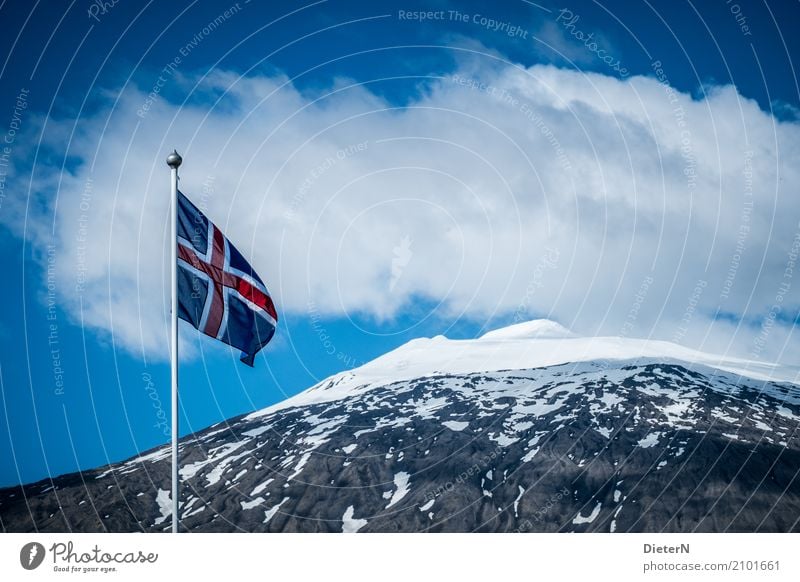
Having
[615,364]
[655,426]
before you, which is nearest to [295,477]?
[655,426]

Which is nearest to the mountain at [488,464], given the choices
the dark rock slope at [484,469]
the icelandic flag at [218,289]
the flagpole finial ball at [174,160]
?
the dark rock slope at [484,469]

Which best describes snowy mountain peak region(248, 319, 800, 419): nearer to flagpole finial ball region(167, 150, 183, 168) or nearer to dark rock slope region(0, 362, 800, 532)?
dark rock slope region(0, 362, 800, 532)

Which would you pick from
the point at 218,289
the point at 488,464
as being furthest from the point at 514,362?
the point at 218,289

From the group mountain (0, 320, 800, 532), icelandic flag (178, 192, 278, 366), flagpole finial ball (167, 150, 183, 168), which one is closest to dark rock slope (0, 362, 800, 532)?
mountain (0, 320, 800, 532)

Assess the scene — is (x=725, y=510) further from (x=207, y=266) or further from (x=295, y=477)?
(x=207, y=266)
